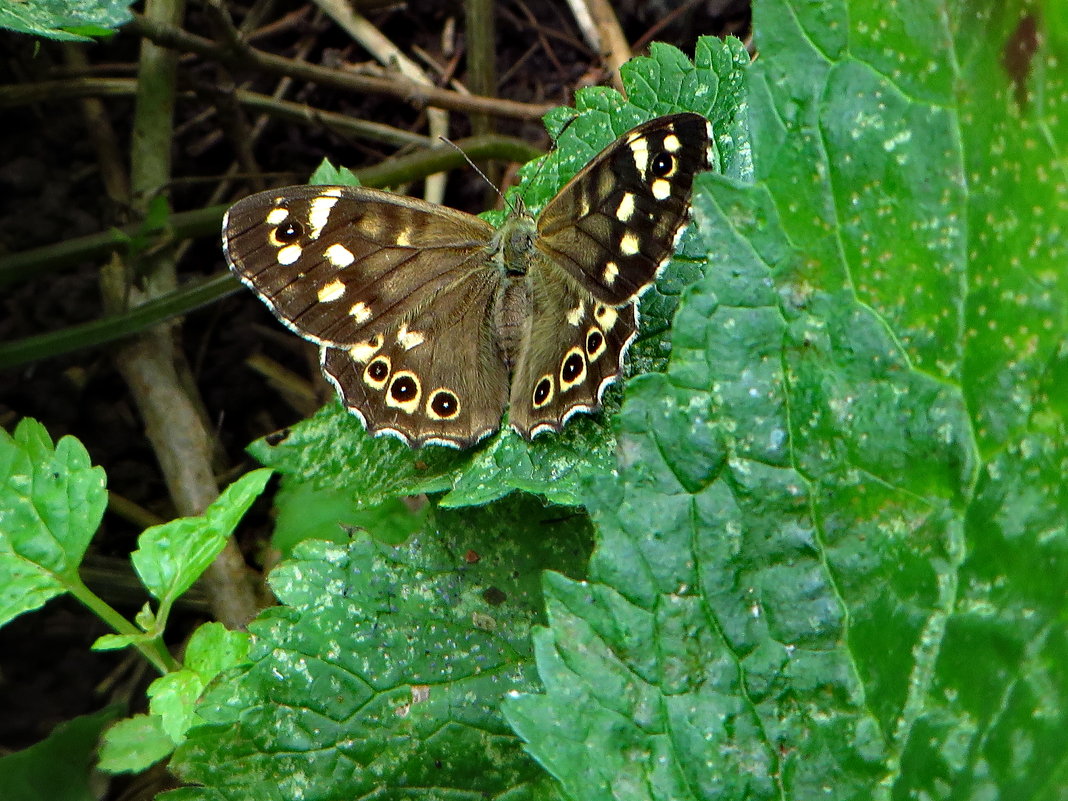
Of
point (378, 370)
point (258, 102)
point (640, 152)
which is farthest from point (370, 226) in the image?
point (258, 102)

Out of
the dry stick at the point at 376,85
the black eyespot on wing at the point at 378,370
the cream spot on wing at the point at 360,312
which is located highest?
the dry stick at the point at 376,85

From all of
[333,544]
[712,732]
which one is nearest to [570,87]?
[333,544]

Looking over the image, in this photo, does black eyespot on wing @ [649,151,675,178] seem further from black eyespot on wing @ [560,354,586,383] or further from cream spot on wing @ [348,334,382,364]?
cream spot on wing @ [348,334,382,364]

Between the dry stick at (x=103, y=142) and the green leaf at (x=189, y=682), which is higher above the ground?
the dry stick at (x=103, y=142)

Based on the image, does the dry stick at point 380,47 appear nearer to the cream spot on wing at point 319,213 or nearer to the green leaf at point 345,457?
the cream spot on wing at point 319,213

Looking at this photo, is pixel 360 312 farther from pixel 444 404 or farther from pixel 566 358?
pixel 566 358

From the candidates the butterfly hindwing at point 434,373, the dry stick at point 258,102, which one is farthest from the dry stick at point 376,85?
the butterfly hindwing at point 434,373
